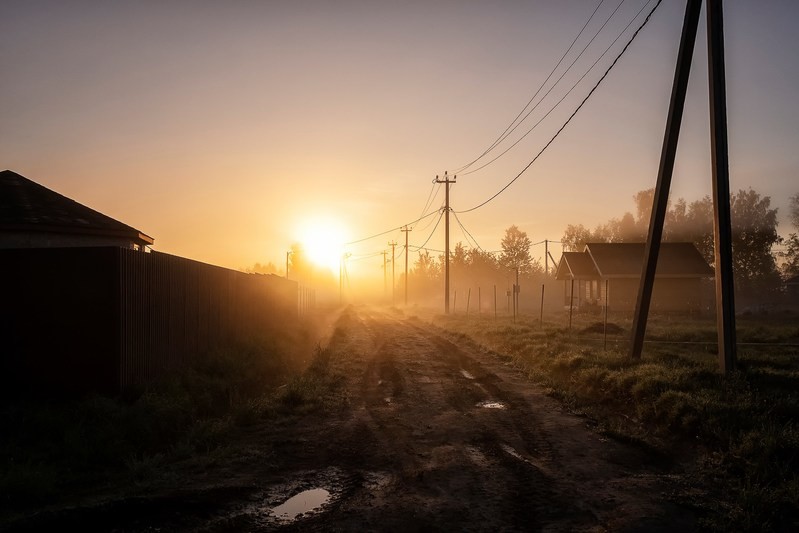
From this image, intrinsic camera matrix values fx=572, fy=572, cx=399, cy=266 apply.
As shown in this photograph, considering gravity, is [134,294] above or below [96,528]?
above

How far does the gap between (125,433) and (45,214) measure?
10180mm

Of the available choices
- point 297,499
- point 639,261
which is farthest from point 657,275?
point 297,499

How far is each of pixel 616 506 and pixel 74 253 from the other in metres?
8.60

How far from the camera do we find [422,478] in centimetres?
632

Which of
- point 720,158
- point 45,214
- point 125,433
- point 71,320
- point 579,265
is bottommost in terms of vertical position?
point 125,433

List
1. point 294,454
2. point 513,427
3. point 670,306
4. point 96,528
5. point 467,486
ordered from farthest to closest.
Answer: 1. point 670,306
2. point 513,427
3. point 294,454
4. point 467,486
5. point 96,528

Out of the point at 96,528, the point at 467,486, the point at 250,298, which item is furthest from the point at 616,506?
the point at 250,298

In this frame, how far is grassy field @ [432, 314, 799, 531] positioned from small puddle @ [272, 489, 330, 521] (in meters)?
3.58

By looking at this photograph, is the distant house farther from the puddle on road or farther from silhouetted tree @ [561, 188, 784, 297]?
the puddle on road

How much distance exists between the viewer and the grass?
6199mm

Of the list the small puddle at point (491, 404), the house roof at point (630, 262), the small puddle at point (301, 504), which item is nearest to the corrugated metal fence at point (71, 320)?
the small puddle at point (301, 504)

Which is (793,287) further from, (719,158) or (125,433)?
(125,433)

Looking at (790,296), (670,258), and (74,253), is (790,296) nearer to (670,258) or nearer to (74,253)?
(670,258)

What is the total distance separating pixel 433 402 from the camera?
10703mm
